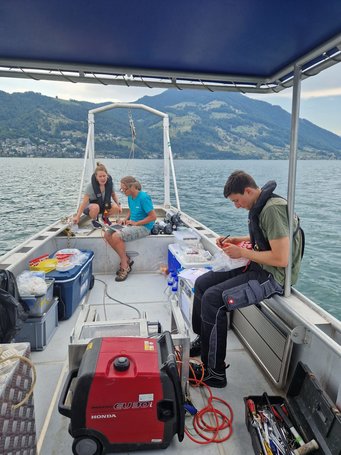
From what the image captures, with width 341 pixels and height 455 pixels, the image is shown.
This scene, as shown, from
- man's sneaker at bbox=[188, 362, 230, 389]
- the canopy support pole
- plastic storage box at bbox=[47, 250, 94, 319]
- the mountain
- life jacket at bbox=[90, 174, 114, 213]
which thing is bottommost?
man's sneaker at bbox=[188, 362, 230, 389]

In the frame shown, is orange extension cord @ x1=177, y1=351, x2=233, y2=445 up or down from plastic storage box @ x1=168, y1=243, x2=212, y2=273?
down

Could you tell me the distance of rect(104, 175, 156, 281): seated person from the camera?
147 inches

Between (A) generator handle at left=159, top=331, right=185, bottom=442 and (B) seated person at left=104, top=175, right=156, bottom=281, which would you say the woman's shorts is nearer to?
(B) seated person at left=104, top=175, right=156, bottom=281

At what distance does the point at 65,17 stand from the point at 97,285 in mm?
2659

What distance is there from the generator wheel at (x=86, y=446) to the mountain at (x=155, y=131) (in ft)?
6.23

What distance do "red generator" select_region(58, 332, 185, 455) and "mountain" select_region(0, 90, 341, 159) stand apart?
152 cm

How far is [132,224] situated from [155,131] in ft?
45.9

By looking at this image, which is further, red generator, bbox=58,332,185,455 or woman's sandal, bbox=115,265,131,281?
woman's sandal, bbox=115,265,131,281

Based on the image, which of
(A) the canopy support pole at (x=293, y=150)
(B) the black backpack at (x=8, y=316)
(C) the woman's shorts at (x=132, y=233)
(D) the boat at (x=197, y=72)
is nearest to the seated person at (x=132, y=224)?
(C) the woman's shorts at (x=132, y=233)

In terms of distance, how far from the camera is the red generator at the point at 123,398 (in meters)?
1.28

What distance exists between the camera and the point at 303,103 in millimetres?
1955

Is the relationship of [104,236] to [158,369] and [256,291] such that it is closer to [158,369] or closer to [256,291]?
[256,291]

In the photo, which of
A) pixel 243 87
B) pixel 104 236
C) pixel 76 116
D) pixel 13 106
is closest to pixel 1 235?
pixel 104 236

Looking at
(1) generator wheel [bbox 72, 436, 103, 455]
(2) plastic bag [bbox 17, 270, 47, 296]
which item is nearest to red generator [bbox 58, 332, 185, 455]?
(1) generator wheel [bbox 72, 436, 103, 455]
